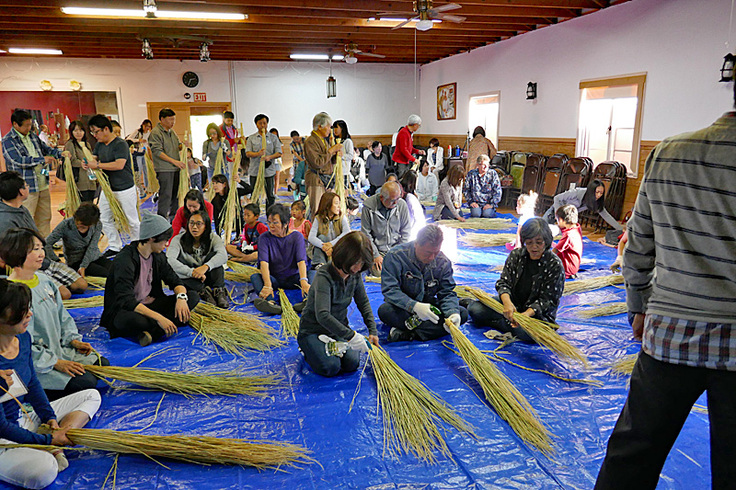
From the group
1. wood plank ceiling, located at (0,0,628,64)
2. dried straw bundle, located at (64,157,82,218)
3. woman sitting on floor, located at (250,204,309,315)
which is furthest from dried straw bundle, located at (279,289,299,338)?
wood plank ceiling, located at (0,0,628,64)

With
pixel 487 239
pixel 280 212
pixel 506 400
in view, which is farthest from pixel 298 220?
pixel 506 400

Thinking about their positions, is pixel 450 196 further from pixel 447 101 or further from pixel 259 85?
pixel 259 85

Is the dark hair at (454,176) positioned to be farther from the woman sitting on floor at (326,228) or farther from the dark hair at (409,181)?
the woman sitting on floor at (326,228)

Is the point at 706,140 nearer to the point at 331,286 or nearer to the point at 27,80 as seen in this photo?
the point at 331,286

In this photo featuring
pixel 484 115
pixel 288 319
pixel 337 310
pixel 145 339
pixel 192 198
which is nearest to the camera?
pixel 337 310

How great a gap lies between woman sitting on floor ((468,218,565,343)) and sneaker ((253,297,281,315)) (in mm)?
1480

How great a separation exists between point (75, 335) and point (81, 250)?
1.90m

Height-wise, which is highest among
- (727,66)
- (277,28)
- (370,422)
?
(277,28)

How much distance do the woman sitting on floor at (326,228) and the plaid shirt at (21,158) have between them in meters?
2.83

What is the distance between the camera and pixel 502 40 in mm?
9250

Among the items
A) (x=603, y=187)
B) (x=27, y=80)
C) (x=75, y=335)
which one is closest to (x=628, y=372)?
(x=75, y=335)

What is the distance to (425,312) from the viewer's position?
2.94 metres

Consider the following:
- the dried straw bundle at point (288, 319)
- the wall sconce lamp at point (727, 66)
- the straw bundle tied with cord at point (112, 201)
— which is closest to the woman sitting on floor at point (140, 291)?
the dried straw bundle at point (288, 319)

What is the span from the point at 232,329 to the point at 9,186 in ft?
5.92
